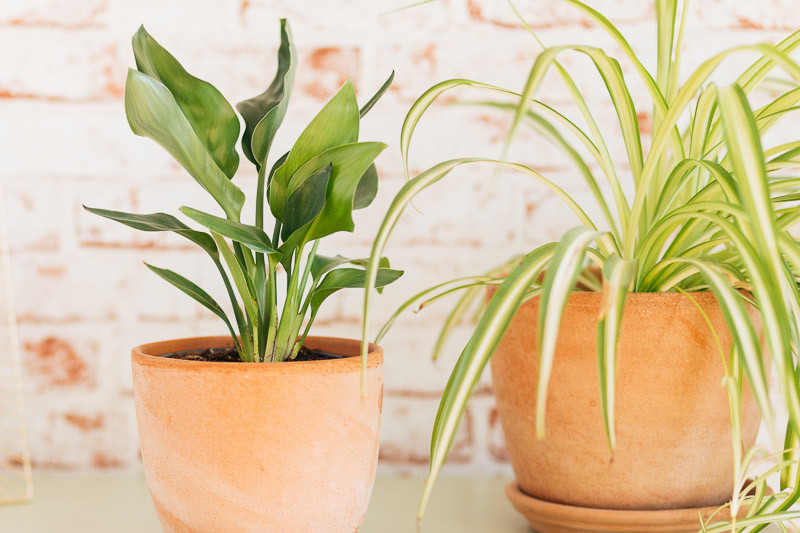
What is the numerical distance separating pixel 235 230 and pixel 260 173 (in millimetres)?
117

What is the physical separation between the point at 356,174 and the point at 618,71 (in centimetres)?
29

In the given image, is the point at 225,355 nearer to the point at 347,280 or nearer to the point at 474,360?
the point at 347,280

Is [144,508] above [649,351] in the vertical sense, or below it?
below

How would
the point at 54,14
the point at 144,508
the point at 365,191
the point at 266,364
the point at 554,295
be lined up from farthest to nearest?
1. the point at 54,14
2. the point at 144,508
3. the point at 365,191
4. the point at 266,364
5. the point at 554,295

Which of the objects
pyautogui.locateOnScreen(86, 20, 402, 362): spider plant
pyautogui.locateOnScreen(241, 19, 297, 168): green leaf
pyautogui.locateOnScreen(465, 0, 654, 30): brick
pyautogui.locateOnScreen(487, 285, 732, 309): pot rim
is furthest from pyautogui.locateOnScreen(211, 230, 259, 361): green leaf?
pyautogui.locateOnScreen(465, 0, 654, 30): brick

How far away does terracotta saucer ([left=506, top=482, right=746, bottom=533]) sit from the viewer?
2.35ft

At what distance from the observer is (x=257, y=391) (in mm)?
648

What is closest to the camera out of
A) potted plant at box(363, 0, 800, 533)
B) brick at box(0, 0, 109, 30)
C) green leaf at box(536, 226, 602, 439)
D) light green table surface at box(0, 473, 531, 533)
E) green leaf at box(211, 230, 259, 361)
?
green leaf at box(536, 226, 602, 439)

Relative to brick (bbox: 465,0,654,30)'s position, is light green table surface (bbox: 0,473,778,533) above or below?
below

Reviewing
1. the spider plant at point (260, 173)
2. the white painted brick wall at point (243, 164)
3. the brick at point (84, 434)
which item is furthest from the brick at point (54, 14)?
the brick at point (84, 434)

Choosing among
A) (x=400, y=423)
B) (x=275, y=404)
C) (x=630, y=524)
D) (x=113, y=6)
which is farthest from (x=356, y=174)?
(x=113, y=6)

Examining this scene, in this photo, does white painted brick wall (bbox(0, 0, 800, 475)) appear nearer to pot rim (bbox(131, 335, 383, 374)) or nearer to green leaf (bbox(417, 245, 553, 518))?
pot rim (bbox(131, 335, 383, 374))

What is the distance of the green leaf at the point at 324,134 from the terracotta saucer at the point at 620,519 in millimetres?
439

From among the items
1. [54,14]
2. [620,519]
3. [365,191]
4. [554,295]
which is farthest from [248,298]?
[54,14]
